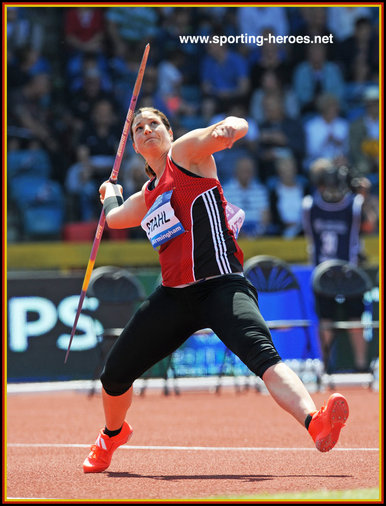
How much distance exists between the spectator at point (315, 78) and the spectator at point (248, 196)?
2.55 m

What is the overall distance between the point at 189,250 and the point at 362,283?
239 inches

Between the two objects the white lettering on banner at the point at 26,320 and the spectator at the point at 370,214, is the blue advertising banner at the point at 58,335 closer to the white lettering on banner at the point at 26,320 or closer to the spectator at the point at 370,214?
the white lettering on banner at the point at 26,320

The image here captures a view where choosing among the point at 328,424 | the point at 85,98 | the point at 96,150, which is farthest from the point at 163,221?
the point at 85,98

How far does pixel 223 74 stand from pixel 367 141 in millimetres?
2590

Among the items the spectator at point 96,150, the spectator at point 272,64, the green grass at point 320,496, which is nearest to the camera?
the green grass at point 320,496

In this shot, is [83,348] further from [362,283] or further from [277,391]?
[277,391]

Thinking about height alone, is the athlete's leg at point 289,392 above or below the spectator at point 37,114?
below

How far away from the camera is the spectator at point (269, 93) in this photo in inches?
643

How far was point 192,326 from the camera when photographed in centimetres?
605

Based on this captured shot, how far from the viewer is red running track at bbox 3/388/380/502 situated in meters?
5.71

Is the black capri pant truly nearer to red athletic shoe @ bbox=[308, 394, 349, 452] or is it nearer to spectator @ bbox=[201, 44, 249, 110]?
red athletic shoe @ bbox=[308, 394, 349, 452]

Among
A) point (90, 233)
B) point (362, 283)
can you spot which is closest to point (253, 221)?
point (90, 233)

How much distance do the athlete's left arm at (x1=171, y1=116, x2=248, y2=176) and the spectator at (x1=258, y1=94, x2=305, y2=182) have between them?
9927 mm

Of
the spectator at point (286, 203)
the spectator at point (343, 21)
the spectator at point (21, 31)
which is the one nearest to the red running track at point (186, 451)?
the spectator at point (286, 203)
